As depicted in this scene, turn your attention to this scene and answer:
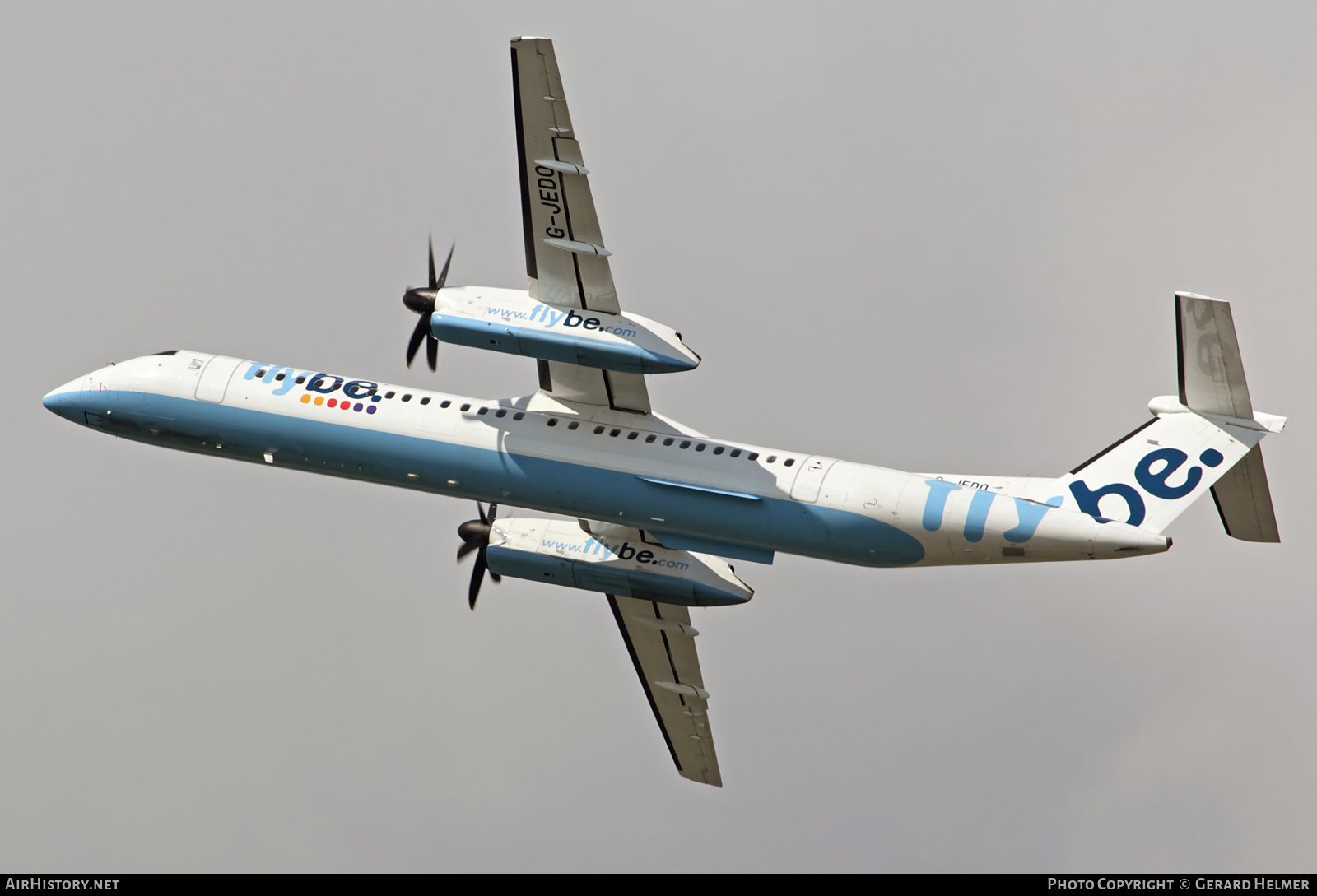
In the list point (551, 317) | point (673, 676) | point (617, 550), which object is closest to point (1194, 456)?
point (617, 550)

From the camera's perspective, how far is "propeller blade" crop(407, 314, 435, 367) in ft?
144

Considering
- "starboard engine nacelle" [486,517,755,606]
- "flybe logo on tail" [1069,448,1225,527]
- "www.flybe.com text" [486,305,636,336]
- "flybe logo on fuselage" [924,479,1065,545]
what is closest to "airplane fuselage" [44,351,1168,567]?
"flybe logo on fuselage" [924,479,1065,545]

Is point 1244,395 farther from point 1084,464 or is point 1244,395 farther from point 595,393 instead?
point 595,393

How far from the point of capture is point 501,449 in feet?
145

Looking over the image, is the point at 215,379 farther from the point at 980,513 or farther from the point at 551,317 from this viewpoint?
the point at 980,513

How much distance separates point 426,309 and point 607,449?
5.52 m

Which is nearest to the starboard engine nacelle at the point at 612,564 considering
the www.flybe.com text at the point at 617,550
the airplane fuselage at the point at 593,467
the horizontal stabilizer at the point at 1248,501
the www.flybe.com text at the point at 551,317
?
the www.flybe.com text at the point at 617,550

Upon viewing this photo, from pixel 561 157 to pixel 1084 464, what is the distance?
14.2 meters

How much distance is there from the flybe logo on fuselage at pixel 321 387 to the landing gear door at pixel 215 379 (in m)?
0.50

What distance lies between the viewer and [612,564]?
154 feet

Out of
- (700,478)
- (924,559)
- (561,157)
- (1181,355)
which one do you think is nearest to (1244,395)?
(1181,355)

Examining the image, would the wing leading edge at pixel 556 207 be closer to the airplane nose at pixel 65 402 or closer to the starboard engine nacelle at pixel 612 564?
the starboard engine nacelle at pixel 612 564

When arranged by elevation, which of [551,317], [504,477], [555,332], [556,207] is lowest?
[504,477]

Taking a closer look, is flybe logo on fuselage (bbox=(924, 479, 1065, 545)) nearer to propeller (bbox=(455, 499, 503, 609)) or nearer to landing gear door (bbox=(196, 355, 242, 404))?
propeller (bbox=(455, 499, 503, 609))
